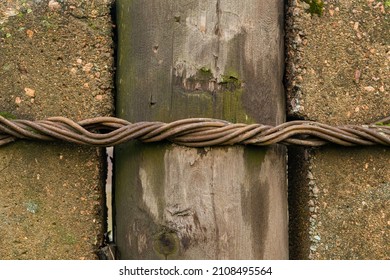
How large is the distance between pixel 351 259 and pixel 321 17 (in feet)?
2.41

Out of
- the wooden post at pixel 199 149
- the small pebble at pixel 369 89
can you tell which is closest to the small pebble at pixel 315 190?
the wooden post at pixel 199 149

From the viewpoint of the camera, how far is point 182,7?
1.68m

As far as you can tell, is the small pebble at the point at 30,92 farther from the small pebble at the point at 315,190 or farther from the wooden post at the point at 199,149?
the small pebble at the point at 315,190

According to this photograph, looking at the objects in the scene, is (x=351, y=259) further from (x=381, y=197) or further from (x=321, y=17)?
(x=321, y=17)

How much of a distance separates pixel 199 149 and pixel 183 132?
0.24 ft

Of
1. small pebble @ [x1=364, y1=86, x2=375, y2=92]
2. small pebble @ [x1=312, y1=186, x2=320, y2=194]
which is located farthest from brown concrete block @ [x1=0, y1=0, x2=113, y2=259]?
small pebble @ [x1=364, y1=86, x2=375, y2=92]

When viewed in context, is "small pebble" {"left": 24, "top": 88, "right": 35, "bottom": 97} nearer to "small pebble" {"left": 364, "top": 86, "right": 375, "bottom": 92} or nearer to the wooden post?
the wooden post

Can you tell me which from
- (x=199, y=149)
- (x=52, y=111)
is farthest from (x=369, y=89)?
(x=52, y=111)

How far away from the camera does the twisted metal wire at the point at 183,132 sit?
162cm

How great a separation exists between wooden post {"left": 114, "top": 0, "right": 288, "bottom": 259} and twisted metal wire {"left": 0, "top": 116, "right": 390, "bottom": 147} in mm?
50

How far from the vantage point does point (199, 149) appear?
5.42 feet

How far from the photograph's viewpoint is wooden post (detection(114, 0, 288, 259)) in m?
1.66

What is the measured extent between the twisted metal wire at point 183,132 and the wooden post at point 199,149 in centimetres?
5
